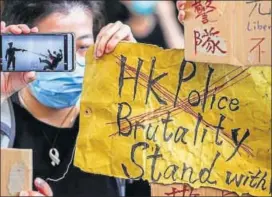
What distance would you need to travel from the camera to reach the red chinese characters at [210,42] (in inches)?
35.8

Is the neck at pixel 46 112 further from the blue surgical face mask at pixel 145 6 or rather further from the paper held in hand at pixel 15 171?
the blue surgical face mask at pixel 145 6

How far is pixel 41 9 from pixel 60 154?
24 cm

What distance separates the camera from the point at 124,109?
1.00 m

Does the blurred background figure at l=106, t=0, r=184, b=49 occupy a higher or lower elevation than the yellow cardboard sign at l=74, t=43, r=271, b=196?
higher

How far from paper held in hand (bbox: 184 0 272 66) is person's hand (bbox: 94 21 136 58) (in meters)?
0.13

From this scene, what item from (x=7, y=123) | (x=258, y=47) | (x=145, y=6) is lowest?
(x=7, y=123)

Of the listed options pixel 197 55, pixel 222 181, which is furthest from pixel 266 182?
pixel 197 55

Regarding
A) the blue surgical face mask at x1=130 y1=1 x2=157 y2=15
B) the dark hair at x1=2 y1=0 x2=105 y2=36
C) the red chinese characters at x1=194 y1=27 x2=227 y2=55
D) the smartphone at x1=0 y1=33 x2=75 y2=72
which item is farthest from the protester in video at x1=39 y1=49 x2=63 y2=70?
the blue surgical face mask at x1=130 y1=1 x2=157 y2=15

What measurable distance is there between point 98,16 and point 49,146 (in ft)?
0.76

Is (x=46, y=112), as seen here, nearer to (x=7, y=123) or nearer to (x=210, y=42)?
(x=7, y=123)

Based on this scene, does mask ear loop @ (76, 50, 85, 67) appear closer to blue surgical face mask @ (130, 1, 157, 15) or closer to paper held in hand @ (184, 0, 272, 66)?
paper held in hand @ (184, 0, 272, 66)

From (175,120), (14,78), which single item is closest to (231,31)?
(175,120)

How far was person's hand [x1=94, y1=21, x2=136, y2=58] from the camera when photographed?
1.00 meters

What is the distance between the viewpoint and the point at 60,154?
114 centimetres
